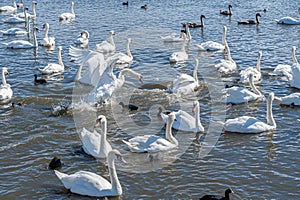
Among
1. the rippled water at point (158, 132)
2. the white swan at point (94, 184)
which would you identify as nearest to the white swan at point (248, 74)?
the rippled water at point (158, 132)

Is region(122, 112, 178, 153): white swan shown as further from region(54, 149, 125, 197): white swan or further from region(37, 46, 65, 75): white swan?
region(37, 46, 65, 75): white swan

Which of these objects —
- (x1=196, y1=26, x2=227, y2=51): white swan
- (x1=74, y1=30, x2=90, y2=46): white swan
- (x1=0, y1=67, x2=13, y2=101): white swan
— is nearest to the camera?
(x1=0, y1=67, x2=13, y2=101): white swan

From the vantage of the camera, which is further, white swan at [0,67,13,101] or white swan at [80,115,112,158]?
white swan at [0,67,13,101]

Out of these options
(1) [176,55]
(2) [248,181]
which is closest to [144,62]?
(1) [176,55]

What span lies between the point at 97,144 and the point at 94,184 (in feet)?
7.11

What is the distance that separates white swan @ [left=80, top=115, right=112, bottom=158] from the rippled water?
8.2 inches

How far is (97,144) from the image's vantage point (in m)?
13.2

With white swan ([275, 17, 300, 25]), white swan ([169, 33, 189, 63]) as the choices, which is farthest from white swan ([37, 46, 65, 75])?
white swan ([275, 17, 300, 25])

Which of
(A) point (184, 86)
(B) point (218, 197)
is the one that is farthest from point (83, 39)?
(B) point (218, 197)

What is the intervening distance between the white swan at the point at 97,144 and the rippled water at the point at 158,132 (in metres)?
0.21

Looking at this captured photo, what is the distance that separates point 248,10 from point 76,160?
1064 inches

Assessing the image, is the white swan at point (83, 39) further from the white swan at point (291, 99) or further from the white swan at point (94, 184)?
the white swan at point (94, 184)

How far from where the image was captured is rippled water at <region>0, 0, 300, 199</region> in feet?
38.5

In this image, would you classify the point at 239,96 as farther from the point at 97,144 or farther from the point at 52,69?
the point at 52,69
